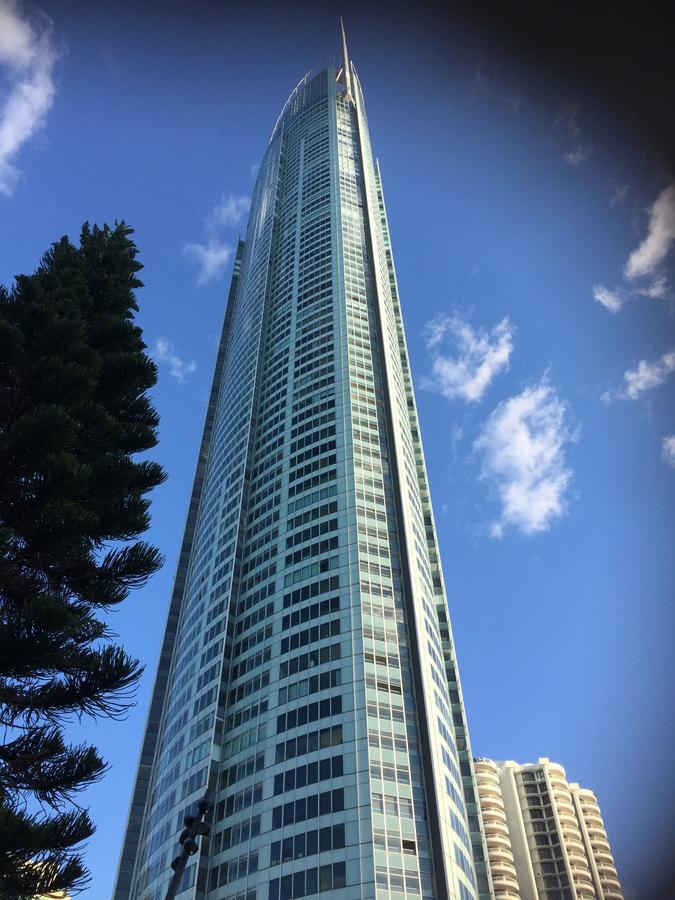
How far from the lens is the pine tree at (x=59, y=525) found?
11.9 m

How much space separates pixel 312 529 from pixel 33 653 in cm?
5946

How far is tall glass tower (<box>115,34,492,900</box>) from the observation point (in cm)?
4912

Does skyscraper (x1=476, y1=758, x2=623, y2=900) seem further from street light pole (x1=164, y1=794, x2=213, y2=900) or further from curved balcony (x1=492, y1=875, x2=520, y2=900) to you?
street light pole (x1=164, y1=794, x2=213, y2=900)

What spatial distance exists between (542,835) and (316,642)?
74.9m

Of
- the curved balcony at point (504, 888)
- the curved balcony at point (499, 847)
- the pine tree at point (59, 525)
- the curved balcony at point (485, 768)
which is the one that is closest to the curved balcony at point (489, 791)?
the curved balcony at point (485, 768)

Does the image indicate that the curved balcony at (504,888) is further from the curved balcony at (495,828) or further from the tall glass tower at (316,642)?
the tall glass tower at (316,642)

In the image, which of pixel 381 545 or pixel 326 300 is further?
pixel 326 300

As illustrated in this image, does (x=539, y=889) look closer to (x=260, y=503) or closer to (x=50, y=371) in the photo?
(x=260, y=503)

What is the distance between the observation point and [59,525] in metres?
13.4

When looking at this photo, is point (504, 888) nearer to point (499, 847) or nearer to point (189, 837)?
point (499, 847)

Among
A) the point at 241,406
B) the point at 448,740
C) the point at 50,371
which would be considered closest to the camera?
the point at 50,371

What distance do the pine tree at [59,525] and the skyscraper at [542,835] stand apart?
102m

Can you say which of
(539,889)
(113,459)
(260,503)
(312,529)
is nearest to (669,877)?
(113,459)

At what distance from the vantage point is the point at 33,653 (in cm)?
1192
